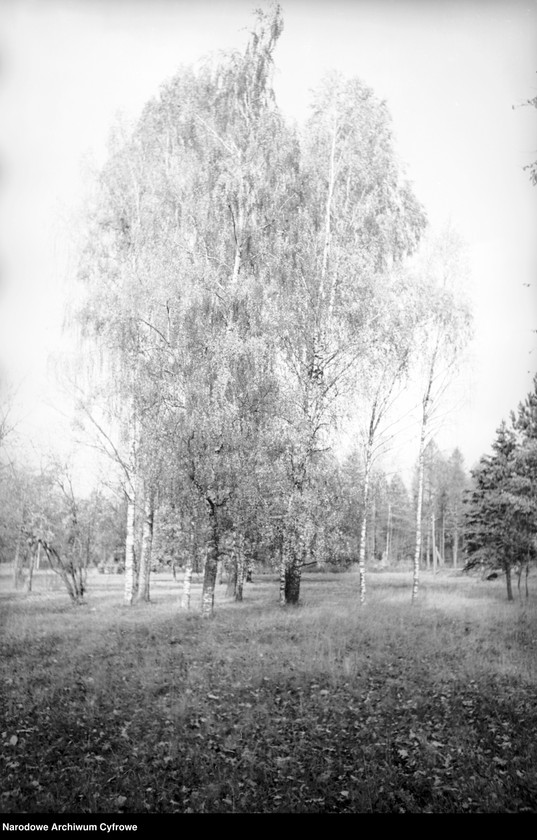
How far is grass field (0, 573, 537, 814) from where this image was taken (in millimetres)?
4293

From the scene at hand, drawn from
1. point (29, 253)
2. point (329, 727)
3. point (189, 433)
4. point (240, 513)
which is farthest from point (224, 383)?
point (329, 727)

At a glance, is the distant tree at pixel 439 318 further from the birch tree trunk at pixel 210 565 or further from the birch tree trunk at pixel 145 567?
the birch tree trunk at pixel 145 567

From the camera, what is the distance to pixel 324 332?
1061 cm

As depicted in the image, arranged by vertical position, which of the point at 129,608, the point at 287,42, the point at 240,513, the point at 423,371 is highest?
the point at 287,42

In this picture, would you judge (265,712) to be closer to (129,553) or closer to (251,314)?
(251,314)

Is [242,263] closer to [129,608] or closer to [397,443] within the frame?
[397,443]

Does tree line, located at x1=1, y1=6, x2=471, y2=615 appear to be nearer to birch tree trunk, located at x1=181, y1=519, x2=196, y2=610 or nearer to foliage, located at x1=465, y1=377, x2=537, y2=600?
birch tree trunk, located at x1=181, y1=519, x2=196, y2=610

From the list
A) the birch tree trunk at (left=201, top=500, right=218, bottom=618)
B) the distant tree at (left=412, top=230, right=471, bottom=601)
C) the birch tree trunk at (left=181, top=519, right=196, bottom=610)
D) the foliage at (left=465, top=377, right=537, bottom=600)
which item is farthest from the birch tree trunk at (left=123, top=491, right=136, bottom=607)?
the foliage at (left=465, top=377, right=537, bottom=600)

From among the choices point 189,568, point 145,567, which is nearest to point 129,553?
point 145,567

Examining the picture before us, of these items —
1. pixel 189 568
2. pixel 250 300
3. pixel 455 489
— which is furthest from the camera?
pixel 455 489

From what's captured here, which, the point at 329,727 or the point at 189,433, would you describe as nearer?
the point at 329,727

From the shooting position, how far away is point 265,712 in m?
5.76

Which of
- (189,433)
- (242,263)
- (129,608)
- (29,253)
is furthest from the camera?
(129,608)
